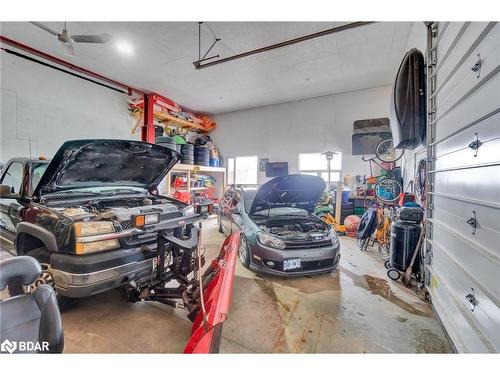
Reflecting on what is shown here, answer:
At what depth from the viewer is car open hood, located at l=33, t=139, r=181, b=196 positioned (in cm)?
190

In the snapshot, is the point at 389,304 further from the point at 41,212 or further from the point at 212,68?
the point at 212,68

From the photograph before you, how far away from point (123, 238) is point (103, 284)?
368 millimetres

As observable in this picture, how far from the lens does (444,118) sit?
2.21 meters

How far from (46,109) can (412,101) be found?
7.05m

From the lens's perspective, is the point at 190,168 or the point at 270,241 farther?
the point at 190,168

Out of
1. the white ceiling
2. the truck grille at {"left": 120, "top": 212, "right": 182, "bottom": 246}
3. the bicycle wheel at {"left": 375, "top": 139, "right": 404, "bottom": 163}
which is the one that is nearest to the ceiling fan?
the white ceiling

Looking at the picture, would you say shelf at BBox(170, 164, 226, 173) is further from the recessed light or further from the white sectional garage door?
the white sectional garage door

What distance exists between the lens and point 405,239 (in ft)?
9.30

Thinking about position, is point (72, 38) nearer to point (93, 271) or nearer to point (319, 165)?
point (93, 271)

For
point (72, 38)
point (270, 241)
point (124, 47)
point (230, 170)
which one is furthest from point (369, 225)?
point (124, 47)

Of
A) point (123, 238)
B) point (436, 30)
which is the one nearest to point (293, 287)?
point (123, 238)

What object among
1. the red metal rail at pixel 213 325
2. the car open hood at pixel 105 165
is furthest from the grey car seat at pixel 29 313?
the car open hood at pixel 105 165

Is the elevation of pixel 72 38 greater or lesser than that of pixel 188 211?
greater

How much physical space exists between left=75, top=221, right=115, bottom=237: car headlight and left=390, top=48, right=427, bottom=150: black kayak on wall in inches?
139
